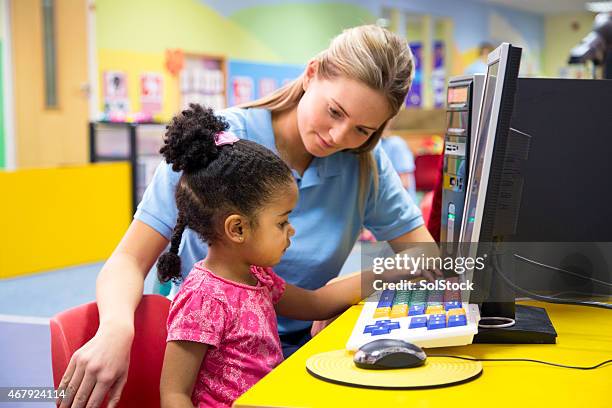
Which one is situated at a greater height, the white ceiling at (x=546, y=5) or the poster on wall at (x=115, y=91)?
the white ceiling at (x=546, y=5)

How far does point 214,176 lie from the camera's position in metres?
1.33

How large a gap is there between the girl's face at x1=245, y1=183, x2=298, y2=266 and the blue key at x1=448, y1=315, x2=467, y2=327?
33cm

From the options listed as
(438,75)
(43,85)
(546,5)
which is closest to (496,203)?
(43,85)

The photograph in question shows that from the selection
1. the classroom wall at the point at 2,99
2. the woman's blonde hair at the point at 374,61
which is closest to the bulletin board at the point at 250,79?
the classroom wall at the point at 2,99

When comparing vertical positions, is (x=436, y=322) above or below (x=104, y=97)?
below

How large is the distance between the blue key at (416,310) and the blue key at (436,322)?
0.15 feet

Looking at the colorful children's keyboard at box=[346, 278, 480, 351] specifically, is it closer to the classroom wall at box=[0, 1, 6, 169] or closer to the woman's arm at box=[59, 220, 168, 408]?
the woman's arm at box=[59, 220, 168, 408]

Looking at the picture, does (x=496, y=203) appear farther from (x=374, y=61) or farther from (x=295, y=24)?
(x=295, y=24)

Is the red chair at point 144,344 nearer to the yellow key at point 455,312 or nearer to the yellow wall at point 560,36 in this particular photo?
the yellow key at point 455,312

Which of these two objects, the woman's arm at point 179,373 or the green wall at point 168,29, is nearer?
the woman's arm at point 179,373

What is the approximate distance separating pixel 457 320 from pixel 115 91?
7.08 metres

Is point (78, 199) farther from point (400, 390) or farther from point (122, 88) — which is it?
point (400, 390)

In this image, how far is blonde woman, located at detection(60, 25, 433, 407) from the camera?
1415mm

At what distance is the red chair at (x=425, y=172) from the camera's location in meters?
7.52
